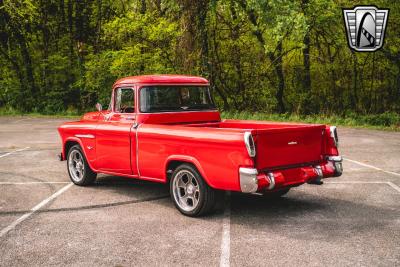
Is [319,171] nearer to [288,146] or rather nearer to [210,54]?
[288,146]

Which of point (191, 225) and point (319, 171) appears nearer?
point (191, 225)

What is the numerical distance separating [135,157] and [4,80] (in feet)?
80.0

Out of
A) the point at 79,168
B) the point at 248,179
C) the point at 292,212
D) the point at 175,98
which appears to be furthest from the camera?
the point at 79,168

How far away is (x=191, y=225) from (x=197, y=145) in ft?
3.21

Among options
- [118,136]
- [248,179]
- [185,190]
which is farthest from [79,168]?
[248,179]

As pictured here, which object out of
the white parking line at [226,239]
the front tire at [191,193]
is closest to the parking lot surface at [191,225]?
the white parking line at [226,239]

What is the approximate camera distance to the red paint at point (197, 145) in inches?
227

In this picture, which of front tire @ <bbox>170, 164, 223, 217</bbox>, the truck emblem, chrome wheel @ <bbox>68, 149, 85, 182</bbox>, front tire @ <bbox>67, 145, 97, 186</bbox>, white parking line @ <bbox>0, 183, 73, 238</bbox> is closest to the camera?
white parking line @ <bbox>0, 183, 73, 238</bbox>

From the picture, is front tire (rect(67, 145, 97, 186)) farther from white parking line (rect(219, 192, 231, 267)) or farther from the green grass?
the green grass

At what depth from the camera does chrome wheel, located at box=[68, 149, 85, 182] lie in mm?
8562

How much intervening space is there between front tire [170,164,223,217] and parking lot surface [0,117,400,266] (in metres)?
0.15

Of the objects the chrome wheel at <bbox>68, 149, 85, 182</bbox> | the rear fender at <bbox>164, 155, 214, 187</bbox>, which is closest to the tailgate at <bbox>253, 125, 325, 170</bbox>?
the rear fender at <bbox>164, 155, 214, 187</bbox>

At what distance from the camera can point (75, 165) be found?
876cm

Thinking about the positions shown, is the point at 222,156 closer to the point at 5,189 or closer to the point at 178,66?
the point at 5,189
